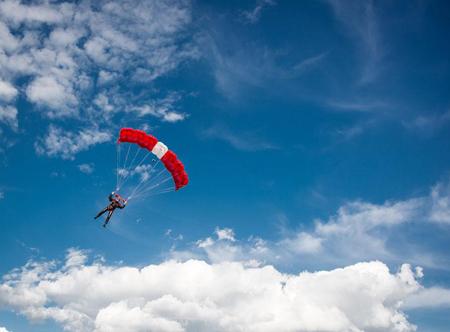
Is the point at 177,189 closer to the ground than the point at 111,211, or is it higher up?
higher up

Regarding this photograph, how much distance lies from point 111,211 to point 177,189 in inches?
271

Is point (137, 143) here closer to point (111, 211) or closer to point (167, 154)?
point (167, 154)

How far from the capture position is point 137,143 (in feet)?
139

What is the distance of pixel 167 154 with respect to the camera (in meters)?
43.2

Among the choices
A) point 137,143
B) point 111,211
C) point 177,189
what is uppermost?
point 137,143

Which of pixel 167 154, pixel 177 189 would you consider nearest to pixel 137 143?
pixel 167 154

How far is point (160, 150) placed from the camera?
141 ft

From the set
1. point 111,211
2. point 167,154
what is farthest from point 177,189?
point 111,211

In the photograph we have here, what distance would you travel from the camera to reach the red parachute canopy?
41969 mm

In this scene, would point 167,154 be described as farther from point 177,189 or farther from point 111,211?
point 111,211

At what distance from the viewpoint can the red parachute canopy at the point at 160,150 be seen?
41969mm

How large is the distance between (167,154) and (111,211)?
26.1 ft

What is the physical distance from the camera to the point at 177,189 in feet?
143

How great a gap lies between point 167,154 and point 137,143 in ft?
10.4
